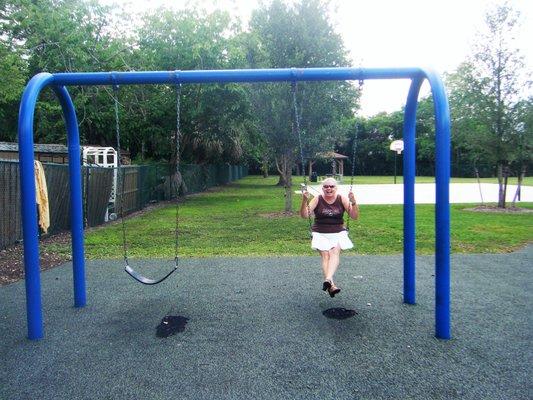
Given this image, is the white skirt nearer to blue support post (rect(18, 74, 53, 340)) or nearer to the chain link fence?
the chain link fence

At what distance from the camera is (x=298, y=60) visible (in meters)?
11.4

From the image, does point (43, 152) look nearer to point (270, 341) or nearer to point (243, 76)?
point (243, 76)

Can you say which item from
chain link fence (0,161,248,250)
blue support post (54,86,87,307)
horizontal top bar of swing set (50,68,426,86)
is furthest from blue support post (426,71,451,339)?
chain link fence (0,161,248,250)

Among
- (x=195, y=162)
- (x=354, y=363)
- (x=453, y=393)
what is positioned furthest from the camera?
(x=195, y=162)

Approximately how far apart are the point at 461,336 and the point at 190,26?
15531 millimetres

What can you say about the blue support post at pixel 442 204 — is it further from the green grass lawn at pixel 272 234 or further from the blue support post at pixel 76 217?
the green grass lawn at pixel 272 234

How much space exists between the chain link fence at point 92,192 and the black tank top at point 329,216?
2.36 m

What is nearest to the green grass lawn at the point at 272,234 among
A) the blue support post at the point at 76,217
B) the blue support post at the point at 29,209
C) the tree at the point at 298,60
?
Result: the tree at the point at 298,60

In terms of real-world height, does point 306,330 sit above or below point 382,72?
below

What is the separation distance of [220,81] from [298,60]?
7.71 meters

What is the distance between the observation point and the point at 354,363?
328 cm

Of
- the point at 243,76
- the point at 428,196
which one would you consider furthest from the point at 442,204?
the point at 428,196

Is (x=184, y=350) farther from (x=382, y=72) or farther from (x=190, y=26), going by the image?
(x=190, y=26)

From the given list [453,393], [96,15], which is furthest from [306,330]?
[96,15]
